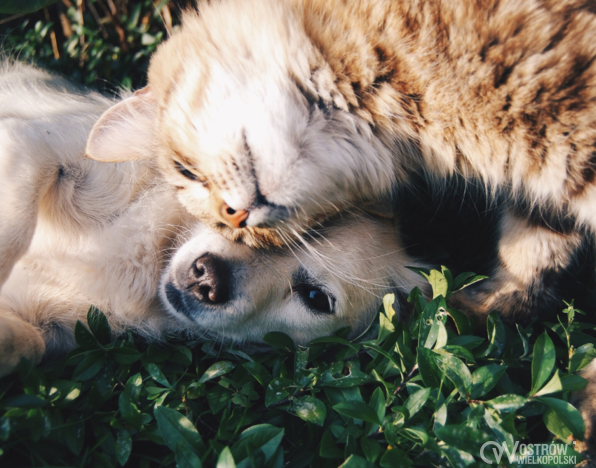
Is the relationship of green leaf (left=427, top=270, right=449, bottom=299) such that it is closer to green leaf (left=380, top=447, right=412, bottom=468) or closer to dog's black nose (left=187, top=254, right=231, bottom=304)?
green leaf (left=380, top=447, right=412, bottom=468)

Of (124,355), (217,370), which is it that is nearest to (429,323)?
(217,370)

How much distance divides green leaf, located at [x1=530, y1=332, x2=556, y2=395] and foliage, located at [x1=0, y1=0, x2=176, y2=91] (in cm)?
280

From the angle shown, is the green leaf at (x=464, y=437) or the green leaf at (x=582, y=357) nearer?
the green leaf at (x=464, y=437)

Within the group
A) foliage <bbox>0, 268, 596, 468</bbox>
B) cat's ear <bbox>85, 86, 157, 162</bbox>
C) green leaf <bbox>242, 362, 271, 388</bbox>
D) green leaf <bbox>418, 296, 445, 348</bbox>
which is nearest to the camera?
foliage <bbox>0, 268, 596, 468</bbox>

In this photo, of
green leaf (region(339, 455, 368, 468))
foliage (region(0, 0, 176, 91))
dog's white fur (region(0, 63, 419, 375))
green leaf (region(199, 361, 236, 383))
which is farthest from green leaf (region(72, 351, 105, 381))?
foliage (region(0, 0, 176, 91))

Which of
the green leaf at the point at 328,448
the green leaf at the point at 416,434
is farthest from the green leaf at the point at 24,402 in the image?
the green leaf at the point at 416,434

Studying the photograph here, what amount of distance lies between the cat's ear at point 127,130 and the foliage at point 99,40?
→ 4.21 ft

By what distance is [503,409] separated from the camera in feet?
5.05

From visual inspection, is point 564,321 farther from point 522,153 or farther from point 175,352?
point 175,352

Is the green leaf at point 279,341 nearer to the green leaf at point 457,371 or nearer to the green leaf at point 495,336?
the green leaf at point 457,371

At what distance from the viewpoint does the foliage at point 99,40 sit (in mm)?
3422

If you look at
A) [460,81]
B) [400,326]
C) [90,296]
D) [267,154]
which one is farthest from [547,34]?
[90,296]

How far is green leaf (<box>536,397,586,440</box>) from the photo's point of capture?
1498 mm

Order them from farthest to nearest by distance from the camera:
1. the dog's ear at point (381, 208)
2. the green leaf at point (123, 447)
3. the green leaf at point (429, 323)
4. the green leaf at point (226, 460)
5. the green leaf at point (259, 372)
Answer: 1. the dog's ear at point (381, 208)
2. the green leaf at point (259, 372)
3. the green leaf at point (429, 323)
4. the green leaf at point (123, 447)
5. the green leaf at point (226, 460)
